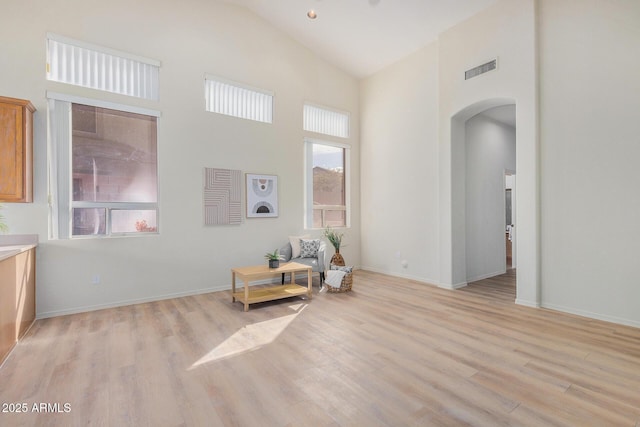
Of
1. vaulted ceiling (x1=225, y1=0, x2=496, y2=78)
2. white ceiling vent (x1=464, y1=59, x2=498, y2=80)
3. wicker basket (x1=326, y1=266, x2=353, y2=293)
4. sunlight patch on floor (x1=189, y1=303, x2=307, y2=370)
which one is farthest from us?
wicker basket (x1=326, y1=266, x2=353, y2=293)

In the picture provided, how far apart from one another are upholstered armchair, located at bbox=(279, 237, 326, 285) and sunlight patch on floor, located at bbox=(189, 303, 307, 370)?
1.52 m

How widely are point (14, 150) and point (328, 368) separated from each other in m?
4.09

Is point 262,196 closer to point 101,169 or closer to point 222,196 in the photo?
point 222,196

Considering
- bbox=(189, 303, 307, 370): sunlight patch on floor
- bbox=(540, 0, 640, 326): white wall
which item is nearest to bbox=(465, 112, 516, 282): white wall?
bbox=(540, 0, 640, 326): white wall

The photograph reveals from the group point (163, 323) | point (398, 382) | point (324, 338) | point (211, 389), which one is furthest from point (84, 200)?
point (398, 382)

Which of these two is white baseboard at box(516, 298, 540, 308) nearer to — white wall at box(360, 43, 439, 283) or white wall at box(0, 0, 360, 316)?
white wall at box(360, 43, 439, 283)

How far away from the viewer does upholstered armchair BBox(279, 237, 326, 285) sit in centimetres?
547

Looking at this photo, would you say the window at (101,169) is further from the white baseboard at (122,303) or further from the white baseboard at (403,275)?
the white baseboard at (403,275)

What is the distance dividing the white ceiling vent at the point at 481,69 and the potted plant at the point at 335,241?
3588 millimetres

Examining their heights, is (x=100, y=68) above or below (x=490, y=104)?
above

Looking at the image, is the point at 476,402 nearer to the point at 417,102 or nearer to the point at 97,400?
the point at 97,400

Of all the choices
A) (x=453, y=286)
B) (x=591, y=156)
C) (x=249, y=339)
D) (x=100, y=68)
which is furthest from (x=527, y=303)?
(x=100, y=68)

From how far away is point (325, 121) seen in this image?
6.68 metres

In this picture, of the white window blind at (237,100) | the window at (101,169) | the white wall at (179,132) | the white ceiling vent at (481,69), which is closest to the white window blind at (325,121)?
the white wall at (179,132)
